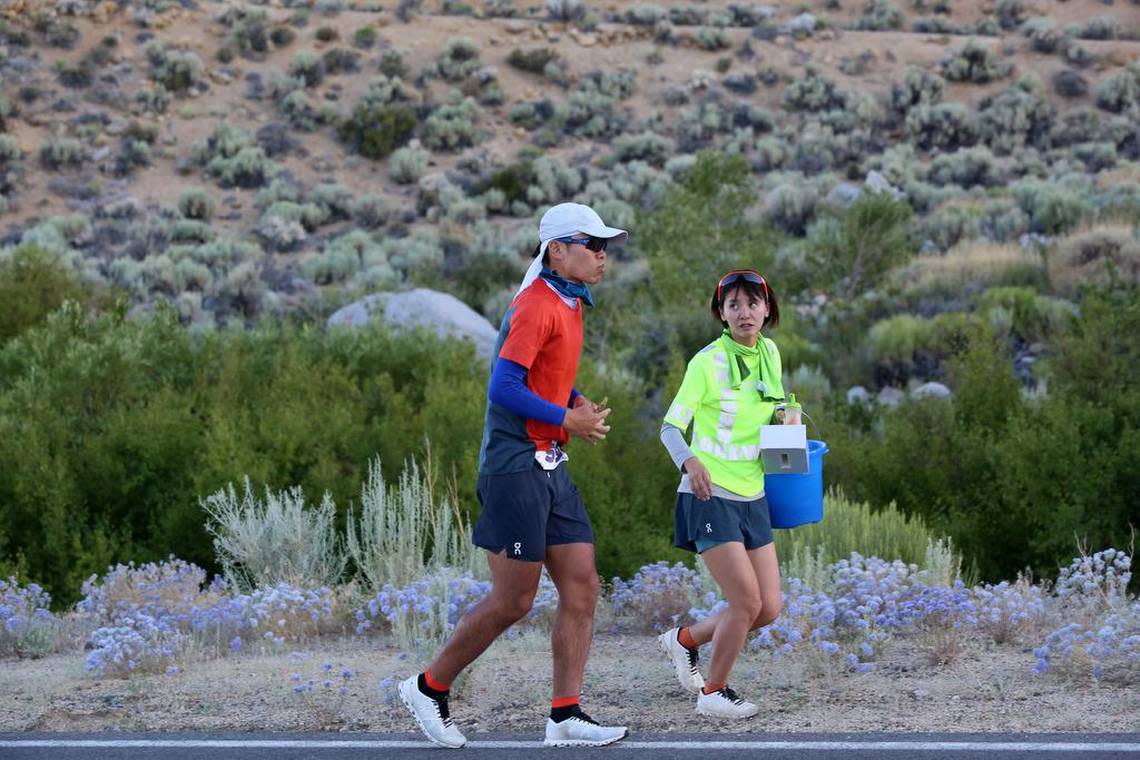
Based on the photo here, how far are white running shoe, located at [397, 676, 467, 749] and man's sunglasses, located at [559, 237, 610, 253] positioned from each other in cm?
174

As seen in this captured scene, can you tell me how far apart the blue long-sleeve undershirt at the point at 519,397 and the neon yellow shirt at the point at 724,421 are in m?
0.73

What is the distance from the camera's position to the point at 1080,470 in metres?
12.1

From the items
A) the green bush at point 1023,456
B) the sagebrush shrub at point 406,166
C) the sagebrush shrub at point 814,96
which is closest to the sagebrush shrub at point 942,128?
the sagebrush shrub at point 814,96

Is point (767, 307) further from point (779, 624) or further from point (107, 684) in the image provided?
point (107, 684)

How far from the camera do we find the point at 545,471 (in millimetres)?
5863

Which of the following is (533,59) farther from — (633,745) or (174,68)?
(633,745)

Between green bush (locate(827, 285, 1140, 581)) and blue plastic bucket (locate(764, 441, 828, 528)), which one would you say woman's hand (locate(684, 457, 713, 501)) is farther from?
green bush (locate(827, 285, 1140, 581))

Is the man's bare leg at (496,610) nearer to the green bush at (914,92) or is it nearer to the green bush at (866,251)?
the green bush at (866,251)

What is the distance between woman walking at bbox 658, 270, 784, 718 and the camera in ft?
20.4

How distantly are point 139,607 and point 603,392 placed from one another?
624cm

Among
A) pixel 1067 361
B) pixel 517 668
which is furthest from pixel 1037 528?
pixel 517 668

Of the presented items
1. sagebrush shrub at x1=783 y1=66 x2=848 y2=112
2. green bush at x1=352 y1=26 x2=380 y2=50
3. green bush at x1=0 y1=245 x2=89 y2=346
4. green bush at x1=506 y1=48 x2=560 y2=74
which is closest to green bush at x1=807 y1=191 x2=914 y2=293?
green bush at x1=0 y1=245 x2=89 y2=346

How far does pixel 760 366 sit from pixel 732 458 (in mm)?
407

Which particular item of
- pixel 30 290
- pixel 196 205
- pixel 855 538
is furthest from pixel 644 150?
pixel 855 538
